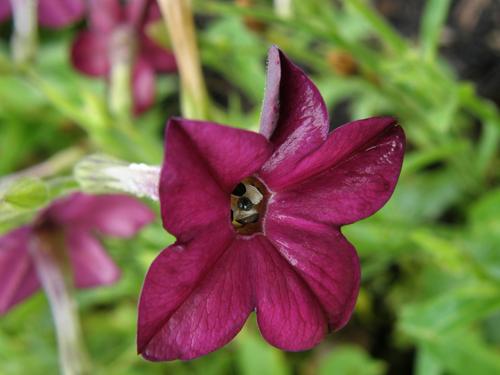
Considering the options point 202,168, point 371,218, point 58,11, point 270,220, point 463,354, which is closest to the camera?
point 202,168

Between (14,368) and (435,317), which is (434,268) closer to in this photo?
(435,317)

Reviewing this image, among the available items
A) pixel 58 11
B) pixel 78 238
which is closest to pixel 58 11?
pixel 58 11

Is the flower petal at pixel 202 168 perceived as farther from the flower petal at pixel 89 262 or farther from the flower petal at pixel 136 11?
the flower petal at pixel 136 11

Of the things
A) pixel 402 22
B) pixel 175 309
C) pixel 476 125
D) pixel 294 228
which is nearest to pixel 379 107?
pixel 476 125

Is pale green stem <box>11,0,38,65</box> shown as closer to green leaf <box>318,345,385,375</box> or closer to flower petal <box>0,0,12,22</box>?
flower petal <box>0,0,12,22</box>

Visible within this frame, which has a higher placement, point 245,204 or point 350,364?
point 245,204

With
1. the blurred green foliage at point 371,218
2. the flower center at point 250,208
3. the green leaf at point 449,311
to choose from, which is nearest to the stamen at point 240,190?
the flower center at point 250,208

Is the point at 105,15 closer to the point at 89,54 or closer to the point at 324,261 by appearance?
the point at 89,54

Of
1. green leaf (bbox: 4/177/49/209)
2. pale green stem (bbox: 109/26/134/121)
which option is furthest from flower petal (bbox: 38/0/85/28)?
green leaf (bbox: 4/177/49/209)
